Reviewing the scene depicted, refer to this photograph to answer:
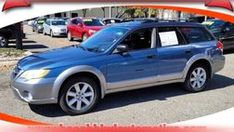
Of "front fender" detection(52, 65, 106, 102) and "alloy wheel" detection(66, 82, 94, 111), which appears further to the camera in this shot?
"alloy wheel" detection(66, 82, 94, 111)

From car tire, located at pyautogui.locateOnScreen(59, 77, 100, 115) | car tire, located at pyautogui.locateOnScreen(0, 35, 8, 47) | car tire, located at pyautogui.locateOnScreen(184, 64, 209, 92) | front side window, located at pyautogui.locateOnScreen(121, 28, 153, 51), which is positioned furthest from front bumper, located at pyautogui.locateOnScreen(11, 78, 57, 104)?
car tire, located at pyautogui.locateOnScreen(0, 35, 8, 47)

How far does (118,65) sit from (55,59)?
107 centimetres

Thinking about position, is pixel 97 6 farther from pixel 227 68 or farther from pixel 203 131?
pixel 227 68

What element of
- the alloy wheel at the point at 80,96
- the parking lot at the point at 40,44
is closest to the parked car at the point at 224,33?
the parking lot at the point at 40,44

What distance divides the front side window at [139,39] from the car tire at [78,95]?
3.32 ft

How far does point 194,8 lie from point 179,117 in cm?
248

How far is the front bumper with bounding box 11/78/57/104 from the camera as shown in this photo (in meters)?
5.00

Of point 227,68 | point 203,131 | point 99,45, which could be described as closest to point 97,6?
point 99,45

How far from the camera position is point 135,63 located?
579 centimetres

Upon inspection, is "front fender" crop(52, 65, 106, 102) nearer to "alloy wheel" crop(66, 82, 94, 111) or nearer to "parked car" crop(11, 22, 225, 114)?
"parked car" crop(11, 22, 225, 114)

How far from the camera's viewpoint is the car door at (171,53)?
6.15 meters

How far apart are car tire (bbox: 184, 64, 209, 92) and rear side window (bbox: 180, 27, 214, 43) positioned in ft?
1.79

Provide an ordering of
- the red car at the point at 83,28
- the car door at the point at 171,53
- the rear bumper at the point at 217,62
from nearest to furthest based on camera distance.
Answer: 1. the car door at the point at 171,53
2. the rear bumper at the point at 217,62
3. the red car at the point at 83,28

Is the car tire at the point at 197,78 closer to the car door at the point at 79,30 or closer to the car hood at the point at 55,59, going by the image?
the car hood at the point at 55,59
